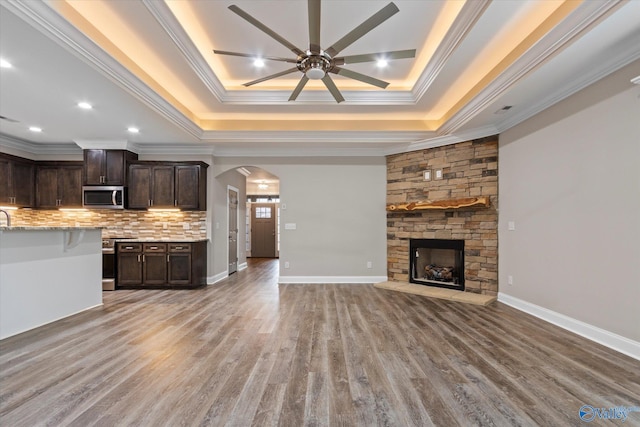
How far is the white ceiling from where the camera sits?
2520 millimetres

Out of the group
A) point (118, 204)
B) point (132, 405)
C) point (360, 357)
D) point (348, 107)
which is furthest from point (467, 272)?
point (118, 204)

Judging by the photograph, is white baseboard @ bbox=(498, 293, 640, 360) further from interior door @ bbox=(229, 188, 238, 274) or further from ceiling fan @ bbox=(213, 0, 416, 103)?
interior door @ bbox=(229, 188, 238, 274)

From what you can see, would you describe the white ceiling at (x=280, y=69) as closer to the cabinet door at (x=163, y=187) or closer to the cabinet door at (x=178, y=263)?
the cabinet door at (x=163, y=187)

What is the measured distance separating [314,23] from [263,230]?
30.0 feet

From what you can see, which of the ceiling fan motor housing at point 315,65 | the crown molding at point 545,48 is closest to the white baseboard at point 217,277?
the ceiling fan motor housing at point 315,65

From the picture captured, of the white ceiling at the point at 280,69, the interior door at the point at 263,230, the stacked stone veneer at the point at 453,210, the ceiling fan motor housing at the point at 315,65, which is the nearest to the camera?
the white ceiling at the point at 280,69

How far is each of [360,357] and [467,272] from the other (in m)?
3.17

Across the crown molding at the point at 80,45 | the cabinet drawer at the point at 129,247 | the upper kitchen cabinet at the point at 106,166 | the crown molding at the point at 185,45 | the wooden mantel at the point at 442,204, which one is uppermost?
the crown molding at the point at 185,45

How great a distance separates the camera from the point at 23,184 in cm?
551

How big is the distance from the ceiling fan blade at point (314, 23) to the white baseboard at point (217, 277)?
4.73 meters

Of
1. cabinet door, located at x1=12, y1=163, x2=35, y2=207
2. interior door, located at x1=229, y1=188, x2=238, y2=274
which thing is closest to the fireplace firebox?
interior door, located at x1=229, y1=188, x2=238, y2=274

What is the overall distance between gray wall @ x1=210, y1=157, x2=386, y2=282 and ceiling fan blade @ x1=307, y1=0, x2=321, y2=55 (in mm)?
3360

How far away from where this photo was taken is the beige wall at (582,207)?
8.65 feet

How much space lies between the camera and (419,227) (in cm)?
545
